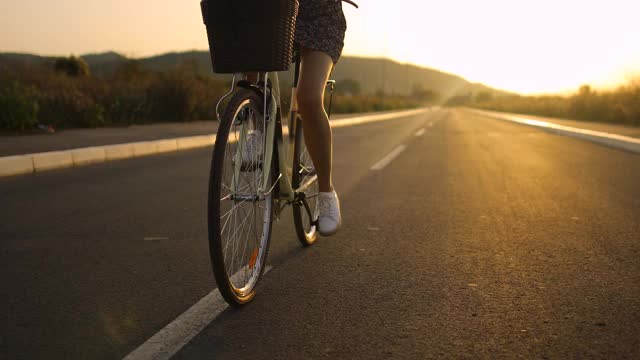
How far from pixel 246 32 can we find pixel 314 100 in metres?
0.76

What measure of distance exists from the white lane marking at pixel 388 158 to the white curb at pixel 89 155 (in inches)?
109

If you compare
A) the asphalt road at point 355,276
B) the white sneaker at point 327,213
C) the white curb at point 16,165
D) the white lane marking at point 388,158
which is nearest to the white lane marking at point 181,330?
the asphalt road at point 355,276

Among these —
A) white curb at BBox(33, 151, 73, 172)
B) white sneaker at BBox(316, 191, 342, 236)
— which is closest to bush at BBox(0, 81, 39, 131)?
white curb at BBox(33, 151, 73, 172)

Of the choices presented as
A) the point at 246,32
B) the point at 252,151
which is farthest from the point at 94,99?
the point at 246,32

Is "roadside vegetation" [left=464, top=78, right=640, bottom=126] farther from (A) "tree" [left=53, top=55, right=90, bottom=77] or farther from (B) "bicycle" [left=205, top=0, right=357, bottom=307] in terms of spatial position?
(A) "tree" [left=53, top=55, right=90, bottom=77]

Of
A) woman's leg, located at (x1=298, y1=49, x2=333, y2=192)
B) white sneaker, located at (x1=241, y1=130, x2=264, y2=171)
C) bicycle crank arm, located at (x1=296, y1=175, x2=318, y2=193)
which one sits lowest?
bicycle crank arm, located at (x1=296, y1=175, x2=318, y2=193)

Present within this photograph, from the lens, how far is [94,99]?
593 inches

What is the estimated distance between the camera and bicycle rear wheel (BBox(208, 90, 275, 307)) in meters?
2.50

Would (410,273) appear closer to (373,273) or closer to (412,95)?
(373,273)

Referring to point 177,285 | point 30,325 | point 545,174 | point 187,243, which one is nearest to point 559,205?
point 545,174

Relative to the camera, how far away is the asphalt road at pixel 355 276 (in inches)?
93.4

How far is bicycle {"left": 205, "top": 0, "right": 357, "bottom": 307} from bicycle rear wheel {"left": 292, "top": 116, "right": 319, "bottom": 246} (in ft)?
0.45

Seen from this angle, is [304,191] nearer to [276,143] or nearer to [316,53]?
[276,143]

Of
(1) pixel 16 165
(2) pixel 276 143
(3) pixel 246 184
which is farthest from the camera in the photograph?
(1) pixel 16 165
